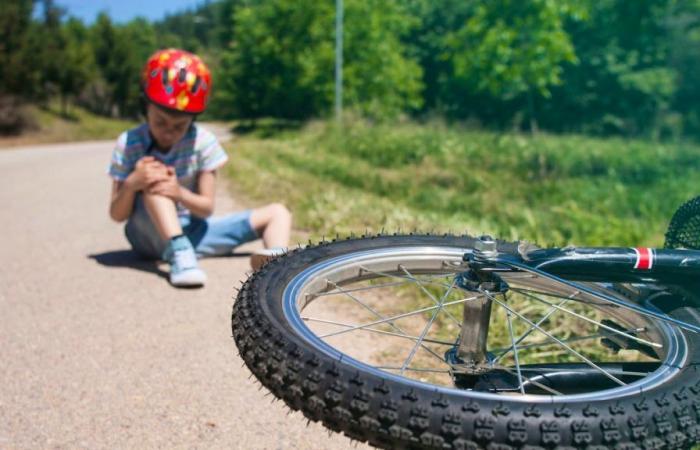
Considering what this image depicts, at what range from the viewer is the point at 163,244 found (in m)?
4.23

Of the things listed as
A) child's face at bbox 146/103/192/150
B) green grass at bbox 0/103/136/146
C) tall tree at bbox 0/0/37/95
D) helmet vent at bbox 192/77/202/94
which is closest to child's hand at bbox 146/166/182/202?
child's face at bbox 146/103/192/150

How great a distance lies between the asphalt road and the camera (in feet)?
7.32

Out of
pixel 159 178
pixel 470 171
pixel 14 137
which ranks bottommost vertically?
pixel 14 137

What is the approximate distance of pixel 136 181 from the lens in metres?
3.91

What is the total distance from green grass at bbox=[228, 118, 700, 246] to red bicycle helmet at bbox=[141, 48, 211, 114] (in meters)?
1.43

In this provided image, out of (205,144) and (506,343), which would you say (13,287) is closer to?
(205,144)

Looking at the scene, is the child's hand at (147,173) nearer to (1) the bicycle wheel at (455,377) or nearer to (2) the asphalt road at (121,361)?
(2) the asphalt road at (121,361)

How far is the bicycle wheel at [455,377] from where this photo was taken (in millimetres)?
1272

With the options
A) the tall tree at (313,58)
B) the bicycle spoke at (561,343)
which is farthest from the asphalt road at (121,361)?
the tall tree at (313,58)

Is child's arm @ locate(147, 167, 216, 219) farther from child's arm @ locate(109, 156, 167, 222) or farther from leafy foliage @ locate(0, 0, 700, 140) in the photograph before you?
leafy foliage @ locate(0, 0, 700, 140)

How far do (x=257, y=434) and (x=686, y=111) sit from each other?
4119 centimetres

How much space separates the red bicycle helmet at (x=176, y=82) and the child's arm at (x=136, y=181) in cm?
34

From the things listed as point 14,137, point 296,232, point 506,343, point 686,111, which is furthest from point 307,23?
point 506,343

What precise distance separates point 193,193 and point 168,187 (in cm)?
29
